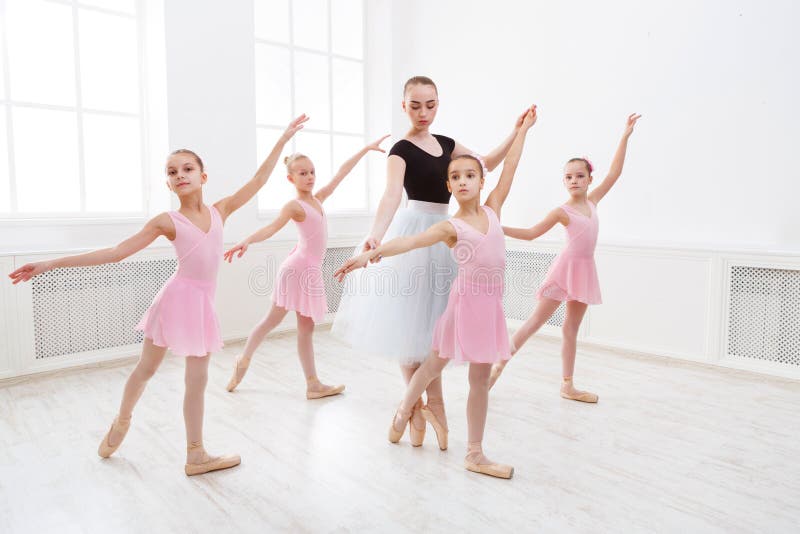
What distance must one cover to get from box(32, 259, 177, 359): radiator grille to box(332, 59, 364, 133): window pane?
1918 mm

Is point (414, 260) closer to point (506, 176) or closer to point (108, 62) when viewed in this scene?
point (506, 176)

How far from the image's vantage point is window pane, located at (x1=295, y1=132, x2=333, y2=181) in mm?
4570

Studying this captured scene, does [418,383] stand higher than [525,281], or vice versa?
[525,281]

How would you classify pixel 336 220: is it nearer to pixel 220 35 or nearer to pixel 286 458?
pixel 220 35

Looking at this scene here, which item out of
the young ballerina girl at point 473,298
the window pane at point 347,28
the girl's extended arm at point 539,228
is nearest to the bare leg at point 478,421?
the young ballerina girl at point 473,298

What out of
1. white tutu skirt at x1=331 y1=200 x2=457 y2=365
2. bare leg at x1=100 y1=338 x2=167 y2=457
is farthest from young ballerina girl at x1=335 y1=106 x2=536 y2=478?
bare leg at x1=100 y1=338 x2=167 y2=457

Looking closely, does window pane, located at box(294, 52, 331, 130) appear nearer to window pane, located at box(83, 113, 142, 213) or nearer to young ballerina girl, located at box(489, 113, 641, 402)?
window pane, located at box(83, 113, 142, 213)

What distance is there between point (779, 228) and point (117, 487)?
3291 mm

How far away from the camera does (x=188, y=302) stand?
1.95 m

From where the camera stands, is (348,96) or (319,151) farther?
(348,96)

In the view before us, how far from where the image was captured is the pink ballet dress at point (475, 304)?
1.90 m

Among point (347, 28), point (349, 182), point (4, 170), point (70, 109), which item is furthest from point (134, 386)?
point (347, 28)

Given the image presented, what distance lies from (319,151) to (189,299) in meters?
2.89

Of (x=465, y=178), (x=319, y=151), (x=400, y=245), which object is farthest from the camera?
(x=319, y=151)
